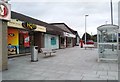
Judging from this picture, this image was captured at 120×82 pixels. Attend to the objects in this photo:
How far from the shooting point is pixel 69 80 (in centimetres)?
754

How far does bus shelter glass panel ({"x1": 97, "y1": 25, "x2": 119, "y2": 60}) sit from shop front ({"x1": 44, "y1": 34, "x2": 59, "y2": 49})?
34.8 ft

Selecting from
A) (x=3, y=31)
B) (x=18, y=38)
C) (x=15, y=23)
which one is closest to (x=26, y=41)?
(x=18, y=38)

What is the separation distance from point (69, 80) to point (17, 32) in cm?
1074

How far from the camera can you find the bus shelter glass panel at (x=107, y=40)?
1403 centimetres

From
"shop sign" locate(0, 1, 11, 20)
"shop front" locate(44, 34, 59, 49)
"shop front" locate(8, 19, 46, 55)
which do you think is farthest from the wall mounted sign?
"shop front" locate(44, 34, 59, 49)

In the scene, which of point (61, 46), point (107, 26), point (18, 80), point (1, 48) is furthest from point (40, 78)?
point (61, 46)

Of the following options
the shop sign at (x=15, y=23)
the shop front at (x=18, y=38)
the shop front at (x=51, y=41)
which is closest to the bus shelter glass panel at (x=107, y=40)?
the shop sign at (x=15, y=23)

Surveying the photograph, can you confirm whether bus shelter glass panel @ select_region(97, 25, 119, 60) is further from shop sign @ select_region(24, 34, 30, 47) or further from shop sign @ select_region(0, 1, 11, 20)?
shop sign @ select_region(24, 34, 30, 47)

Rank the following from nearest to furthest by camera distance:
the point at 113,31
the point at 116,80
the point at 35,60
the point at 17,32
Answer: the point at 116,80, the point at 35,60, the point at 113,31, the point at 17,32

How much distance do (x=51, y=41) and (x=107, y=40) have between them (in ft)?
41.6

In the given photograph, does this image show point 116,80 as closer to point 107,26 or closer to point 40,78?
point 40,78

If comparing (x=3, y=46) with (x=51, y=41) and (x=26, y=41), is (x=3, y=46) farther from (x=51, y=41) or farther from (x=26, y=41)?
(x=51, y=41)

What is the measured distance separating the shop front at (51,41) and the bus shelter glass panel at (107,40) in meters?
10.6

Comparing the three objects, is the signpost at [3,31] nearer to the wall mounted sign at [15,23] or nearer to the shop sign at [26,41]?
the wall mounted sign at [15,23]
